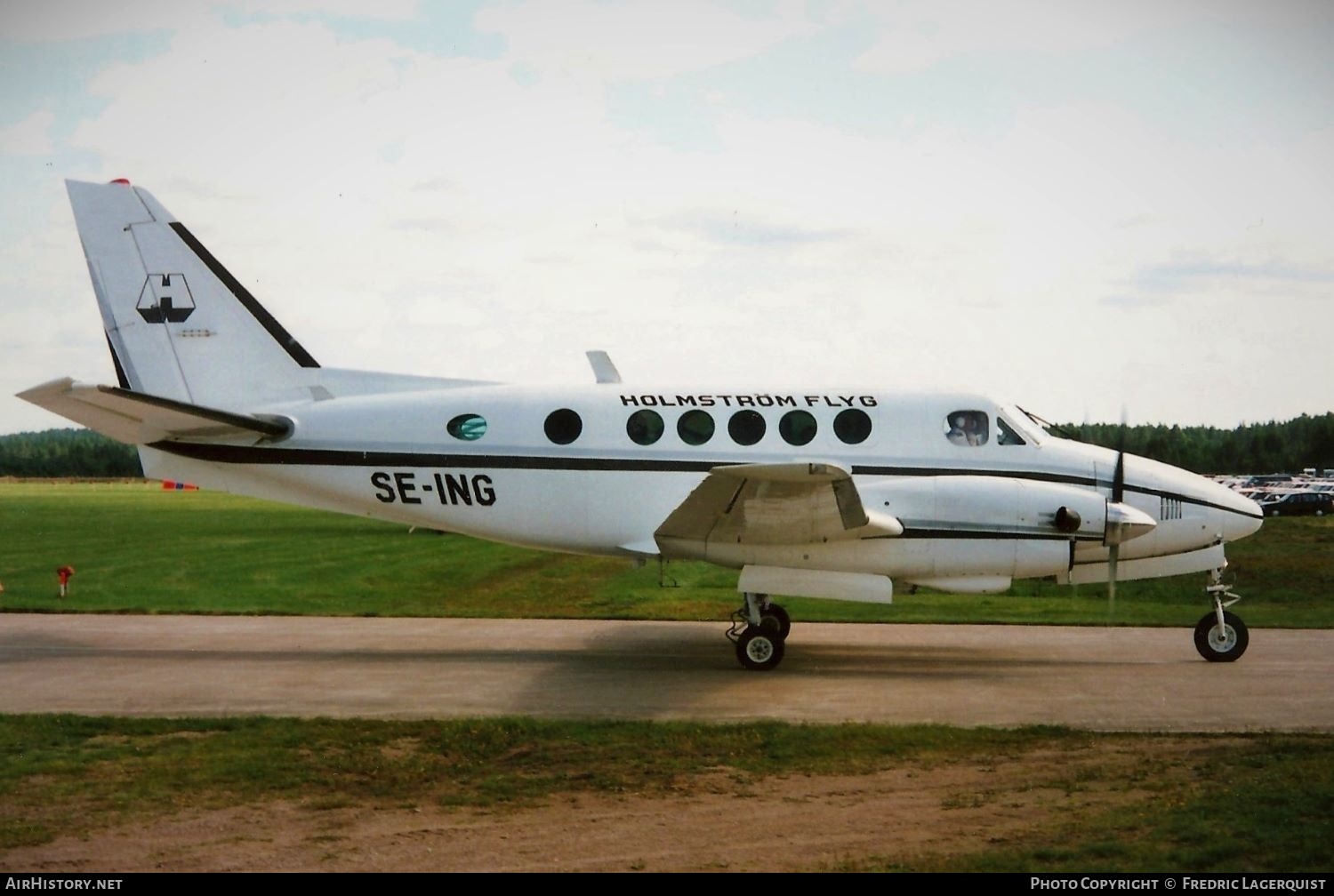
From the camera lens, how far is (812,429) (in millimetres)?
14195

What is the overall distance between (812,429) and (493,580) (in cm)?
1374

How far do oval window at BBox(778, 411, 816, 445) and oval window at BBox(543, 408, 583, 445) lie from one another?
7.92ft

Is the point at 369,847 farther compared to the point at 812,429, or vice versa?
the point at 812,429

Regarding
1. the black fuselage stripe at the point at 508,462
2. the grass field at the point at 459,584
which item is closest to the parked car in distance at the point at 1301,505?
the grass field at the point at 459,584

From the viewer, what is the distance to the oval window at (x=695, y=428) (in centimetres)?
1423

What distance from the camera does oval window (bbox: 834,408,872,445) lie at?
46.5ft

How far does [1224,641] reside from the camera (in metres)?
13.9

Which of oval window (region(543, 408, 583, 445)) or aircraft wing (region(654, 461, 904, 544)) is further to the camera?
oval window (region(543, 408, 583, 445))

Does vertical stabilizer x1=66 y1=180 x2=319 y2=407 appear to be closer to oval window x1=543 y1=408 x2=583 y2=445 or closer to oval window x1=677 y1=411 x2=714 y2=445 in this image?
oval window x1=543 y1=408 x2=583 y2=445

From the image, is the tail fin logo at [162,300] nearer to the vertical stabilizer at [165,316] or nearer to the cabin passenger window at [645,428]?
the vertical stabilizer at [165,316]

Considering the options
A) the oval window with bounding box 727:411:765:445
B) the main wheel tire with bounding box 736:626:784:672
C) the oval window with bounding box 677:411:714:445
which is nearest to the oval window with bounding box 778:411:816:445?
the oval window with bounding box 727:411:765:445

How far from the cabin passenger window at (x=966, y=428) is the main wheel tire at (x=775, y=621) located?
116 inches
